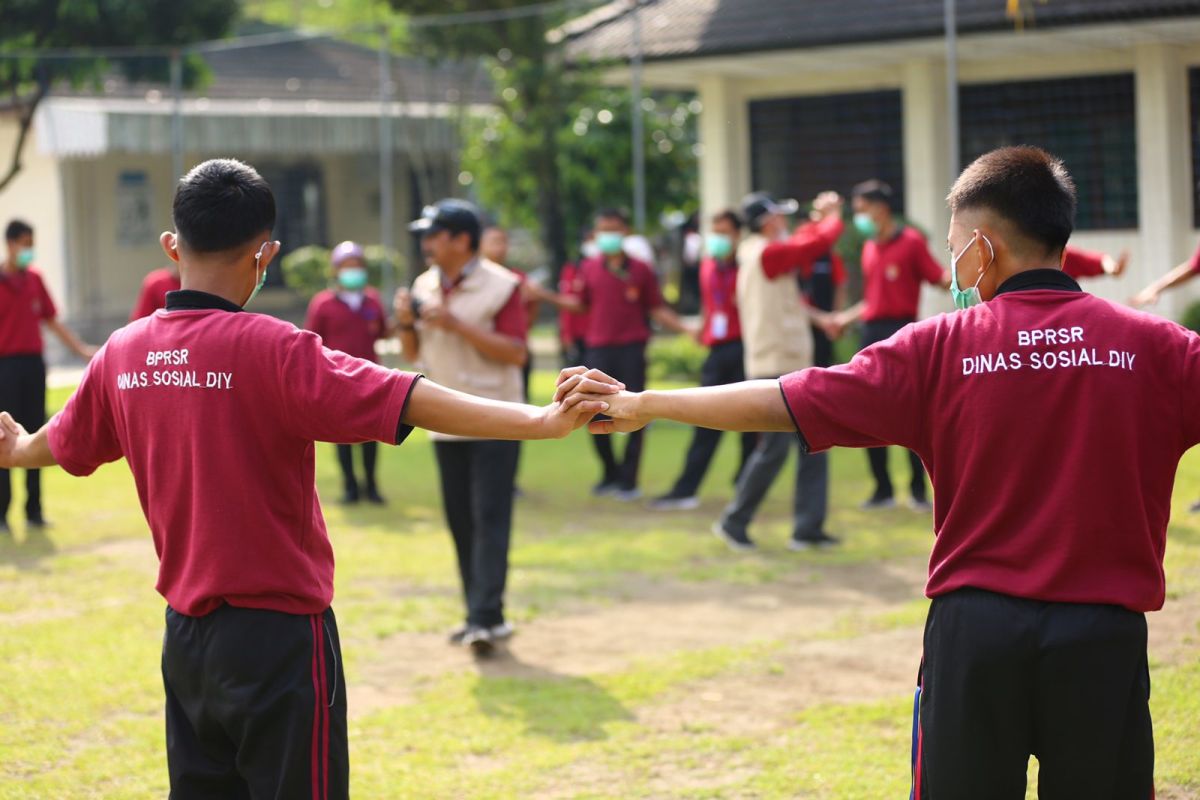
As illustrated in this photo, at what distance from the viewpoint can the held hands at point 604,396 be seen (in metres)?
4.08

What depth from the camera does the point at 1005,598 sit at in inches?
133

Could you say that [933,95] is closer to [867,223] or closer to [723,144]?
[723,144]

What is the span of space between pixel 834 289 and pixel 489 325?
6076 millimetres

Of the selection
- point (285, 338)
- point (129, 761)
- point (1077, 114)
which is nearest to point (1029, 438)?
point (285, 338)

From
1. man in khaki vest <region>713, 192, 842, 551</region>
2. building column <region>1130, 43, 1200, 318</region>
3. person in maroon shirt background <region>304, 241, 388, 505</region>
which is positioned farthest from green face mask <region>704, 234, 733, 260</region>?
building column <region>1130, 43, 1200, 318</region>

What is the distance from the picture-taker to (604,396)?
13.6ft

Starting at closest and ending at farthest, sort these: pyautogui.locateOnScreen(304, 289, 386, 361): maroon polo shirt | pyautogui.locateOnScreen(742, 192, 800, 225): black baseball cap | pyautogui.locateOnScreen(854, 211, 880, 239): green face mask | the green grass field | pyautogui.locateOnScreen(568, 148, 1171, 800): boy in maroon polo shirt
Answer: pyautogui.locateOnScreen(568, 148, 1171, 800): boy in maroon polo shirt < the green grass field < pyautogui.locateOnScreen(742, 192, 800, 225): black baseball cap < pyautogui.locateOnScreen(854, 211, 880, 239): green face mask < pyautogui.locateOnScreen(304, 289, 386, 361): maroon polo shirt

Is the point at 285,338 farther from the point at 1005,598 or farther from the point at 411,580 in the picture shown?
the point at 411,580

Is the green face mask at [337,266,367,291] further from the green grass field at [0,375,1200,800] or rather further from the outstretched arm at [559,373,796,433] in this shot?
the outstretched arm at [559,373,796,433]

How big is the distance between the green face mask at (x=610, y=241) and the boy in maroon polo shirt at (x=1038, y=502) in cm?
896

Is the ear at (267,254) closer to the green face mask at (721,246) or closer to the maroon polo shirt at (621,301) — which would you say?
the green face mask at (721,246)

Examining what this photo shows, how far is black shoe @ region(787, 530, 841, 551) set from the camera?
10094 millimetres

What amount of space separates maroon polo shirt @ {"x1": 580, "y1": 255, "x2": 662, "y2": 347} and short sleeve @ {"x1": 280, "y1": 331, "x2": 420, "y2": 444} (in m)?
8.80

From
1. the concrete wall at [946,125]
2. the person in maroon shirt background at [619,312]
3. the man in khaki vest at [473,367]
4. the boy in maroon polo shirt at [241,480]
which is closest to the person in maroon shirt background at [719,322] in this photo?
the person in maroon shirt background at [619,312]
